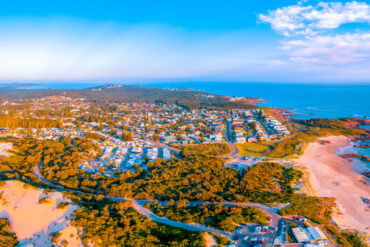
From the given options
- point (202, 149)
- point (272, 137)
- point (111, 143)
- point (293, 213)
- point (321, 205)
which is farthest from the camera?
point (272, 137)

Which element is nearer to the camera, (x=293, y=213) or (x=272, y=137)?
(x=293, y=213)

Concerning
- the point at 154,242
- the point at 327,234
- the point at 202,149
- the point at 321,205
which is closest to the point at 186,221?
the point at 154,242

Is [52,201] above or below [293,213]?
above

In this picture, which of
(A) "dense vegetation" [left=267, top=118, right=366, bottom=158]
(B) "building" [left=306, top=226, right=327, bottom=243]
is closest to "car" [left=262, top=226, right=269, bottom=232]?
(B) "building" [left=306, top=226, right=327, bottom=243]

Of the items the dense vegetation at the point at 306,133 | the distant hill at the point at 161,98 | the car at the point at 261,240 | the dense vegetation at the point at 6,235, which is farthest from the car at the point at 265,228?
the distant hill at the point at 161,98

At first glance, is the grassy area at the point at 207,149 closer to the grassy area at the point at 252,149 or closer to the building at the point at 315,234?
the grassy area at the point at 252,149

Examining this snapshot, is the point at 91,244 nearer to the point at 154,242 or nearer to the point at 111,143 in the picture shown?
the point at 154,242

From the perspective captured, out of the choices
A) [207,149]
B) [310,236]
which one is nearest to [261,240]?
[310,236]
